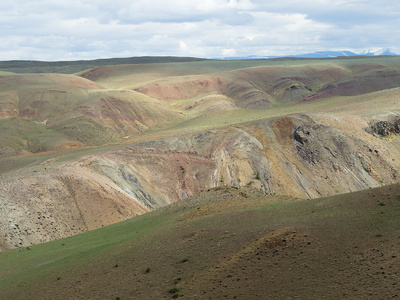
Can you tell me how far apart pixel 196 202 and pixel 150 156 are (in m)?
19.1

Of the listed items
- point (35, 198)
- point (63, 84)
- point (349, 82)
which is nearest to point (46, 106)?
point (63, 84)

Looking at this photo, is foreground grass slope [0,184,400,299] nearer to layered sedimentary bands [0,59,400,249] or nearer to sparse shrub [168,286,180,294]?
sparse shrub [168,286,180,294]

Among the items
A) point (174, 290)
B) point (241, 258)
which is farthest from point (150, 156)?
point (174, 290)

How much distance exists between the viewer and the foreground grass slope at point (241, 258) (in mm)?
21062

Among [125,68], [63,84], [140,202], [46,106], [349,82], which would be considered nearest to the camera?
[140,202]

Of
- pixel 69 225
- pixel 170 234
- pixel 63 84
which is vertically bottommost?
pixel 69 225

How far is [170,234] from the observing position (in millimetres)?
31172

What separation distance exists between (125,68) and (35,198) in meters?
141

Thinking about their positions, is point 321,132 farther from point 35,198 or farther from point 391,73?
point 391,73

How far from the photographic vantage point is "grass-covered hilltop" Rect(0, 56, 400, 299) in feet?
75.3

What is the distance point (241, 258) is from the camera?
24500 mm

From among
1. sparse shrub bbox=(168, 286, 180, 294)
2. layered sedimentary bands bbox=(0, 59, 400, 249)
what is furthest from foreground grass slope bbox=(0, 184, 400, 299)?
layered sedimentary bands bbox=(0, 59, 400, 249)

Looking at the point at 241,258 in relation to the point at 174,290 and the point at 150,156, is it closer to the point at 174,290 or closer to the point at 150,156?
the point at 174,290

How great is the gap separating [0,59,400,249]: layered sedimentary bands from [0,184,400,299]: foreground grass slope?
1068 cm
